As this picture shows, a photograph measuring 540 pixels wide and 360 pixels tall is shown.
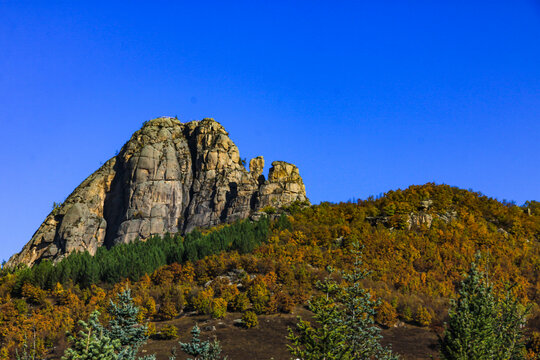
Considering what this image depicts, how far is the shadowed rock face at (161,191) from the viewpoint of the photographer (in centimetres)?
12875

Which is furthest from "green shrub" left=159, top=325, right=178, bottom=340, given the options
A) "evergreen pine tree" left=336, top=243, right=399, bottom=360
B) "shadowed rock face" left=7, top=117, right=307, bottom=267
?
"shadowed rock face" left=7, top=117, right=307, bottom=267

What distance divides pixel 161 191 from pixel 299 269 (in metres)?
71.2

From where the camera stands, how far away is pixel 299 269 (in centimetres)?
7544

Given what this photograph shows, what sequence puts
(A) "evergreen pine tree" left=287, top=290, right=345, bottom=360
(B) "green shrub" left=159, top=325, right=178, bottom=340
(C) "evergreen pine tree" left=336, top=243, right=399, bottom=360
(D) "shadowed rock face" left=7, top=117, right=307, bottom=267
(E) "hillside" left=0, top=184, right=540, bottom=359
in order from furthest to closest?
(D) "shadowed rock face" left=7, top=117, right=307, bottom=267 < (E) "hillside" left=0, top=184, right=540, bottom=359 < (B) "green shrub" left=159, top=325, right=178, bottom=340 < (C) "evergreen pine tree" left=336, top=243, right=399, bottom=360 < (A) "evergreen pine tree" left=287, top=290, right=345, bottom=360

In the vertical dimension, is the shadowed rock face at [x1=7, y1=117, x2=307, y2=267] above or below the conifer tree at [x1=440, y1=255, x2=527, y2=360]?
above

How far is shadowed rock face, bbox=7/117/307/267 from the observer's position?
5069 inches

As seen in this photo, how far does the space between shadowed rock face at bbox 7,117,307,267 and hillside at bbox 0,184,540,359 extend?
2968 centimetres

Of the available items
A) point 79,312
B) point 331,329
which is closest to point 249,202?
point 79,312

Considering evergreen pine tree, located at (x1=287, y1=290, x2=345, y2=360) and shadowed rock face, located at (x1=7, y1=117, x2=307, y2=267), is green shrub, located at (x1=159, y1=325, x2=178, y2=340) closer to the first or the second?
evergreen pine tree, located at (x1=287, y1=290, x2=345, y2=360)

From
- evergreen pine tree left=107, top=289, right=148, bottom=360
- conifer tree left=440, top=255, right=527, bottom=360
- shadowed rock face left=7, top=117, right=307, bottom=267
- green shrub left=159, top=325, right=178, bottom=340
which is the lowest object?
green shrub left=159, top=325, right=178, bottom=340

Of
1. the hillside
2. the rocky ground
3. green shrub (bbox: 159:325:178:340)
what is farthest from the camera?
the hillside

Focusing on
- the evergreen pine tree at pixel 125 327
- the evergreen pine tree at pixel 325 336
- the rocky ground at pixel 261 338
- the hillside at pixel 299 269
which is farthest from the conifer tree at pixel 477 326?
the hillside at pixel 299 269

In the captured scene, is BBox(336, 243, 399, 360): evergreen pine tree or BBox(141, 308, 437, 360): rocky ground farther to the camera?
BBox(141, 308, 437, 360): rocky ground

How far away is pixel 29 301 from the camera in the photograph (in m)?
77.8
